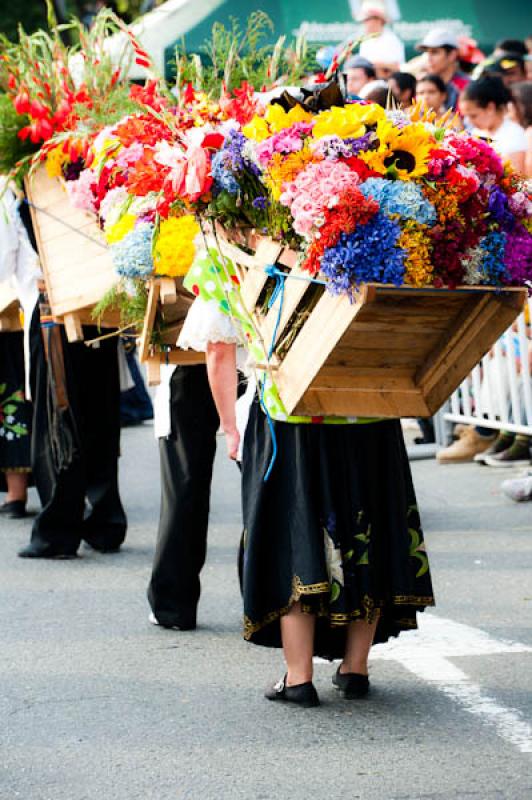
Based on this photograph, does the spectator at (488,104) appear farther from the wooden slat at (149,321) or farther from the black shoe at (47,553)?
the wooden slat at (149,321)

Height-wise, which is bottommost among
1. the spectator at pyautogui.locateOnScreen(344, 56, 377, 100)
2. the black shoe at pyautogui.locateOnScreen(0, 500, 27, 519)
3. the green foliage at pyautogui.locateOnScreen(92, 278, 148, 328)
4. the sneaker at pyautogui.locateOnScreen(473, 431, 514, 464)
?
the black shoe at pyautogui.locateOnScreen(0, 500, 27, 519)

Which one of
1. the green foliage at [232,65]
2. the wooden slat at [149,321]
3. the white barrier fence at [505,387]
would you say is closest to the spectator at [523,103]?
the white barrier fence at [505,387]

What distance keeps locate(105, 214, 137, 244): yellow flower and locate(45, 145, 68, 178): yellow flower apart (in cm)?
116

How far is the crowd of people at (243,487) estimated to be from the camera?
4871 millimetres

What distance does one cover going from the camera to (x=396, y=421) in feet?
16.6

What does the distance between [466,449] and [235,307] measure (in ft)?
18.9

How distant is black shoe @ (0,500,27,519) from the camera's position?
896cm

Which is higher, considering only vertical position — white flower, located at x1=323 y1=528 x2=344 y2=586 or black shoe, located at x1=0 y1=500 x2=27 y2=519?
white flower, located at x1=323 y1=528 x2=344 y2=586

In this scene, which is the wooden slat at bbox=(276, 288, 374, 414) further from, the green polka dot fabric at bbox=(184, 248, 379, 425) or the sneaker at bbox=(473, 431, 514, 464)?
the sneaker at bbox=(473, 431, 514, 464)

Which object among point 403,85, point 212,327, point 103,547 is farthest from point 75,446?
point 403,85

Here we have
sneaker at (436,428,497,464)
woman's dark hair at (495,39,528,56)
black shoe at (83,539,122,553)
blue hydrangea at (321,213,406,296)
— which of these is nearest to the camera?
blue hydrangea at (321,213,406,296)

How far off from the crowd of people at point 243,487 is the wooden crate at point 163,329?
3.1 inches

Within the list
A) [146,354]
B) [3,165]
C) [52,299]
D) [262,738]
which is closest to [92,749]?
[262,738]

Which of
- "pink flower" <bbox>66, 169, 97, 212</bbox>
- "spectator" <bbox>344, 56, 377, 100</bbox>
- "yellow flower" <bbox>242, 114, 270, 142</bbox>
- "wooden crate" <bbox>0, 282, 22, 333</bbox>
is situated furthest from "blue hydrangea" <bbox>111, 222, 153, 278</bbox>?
"spectator" <bbox>344, 56, 377, 100</bbox>
